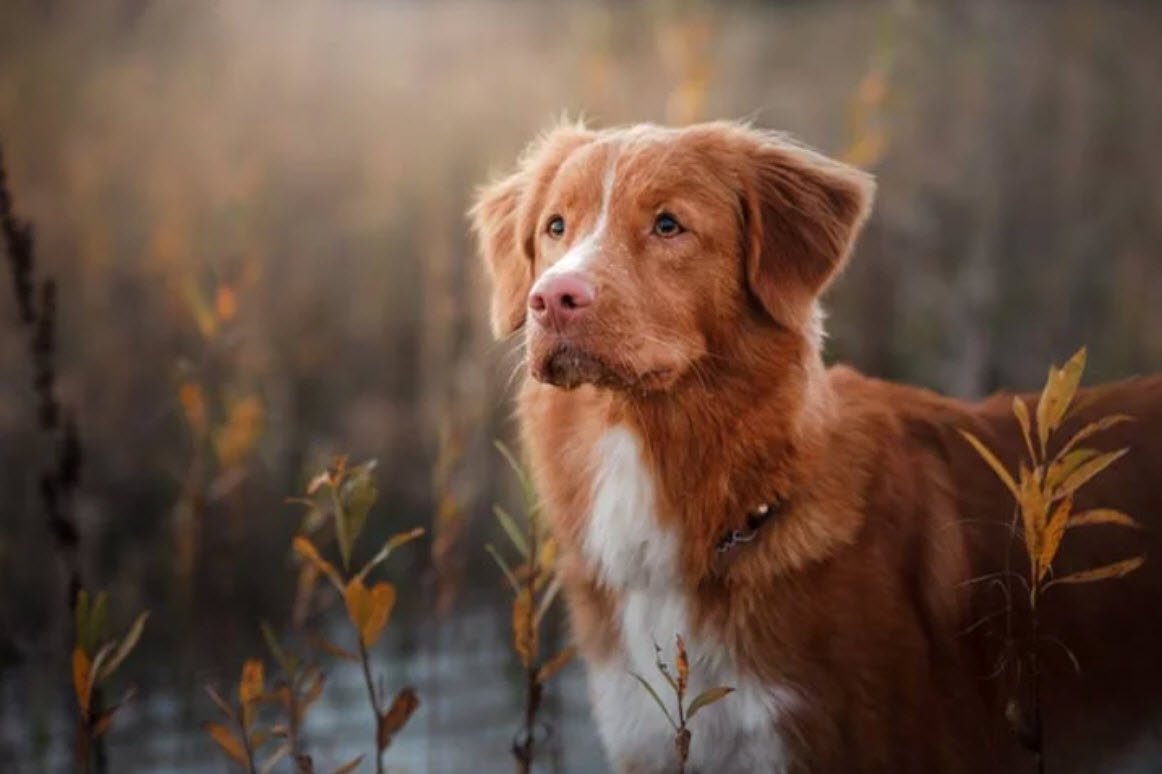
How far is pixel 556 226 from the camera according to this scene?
3162 mm

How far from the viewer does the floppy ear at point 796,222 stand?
307 cm

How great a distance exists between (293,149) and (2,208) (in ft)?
14.6

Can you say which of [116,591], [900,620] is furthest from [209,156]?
[900,620]

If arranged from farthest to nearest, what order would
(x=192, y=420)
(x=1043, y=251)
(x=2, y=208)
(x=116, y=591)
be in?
1. (x=1043, y=251)
2. (x=116, y=591)
3. (x=192, y=420)
4. (x=2, y=208)

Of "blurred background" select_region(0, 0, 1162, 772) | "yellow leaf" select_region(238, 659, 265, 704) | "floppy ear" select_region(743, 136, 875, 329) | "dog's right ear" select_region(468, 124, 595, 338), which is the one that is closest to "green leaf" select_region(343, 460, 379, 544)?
"yellow leaf" select_region(238, 659, 265, 704)

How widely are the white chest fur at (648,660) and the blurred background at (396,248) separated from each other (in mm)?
1412

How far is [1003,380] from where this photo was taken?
768 cm

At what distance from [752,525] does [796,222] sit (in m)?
0.68

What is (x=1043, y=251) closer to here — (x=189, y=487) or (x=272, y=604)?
(x=272, y=604)

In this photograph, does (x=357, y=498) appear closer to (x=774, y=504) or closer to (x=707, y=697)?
(x=707, y=697)

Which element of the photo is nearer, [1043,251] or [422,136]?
[422,136]

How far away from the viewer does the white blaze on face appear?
2.74m

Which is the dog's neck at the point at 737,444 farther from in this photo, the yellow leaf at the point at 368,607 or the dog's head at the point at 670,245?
the yellow leaf at the point at 368,607

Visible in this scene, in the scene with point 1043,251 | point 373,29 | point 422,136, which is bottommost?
point 1043,251
